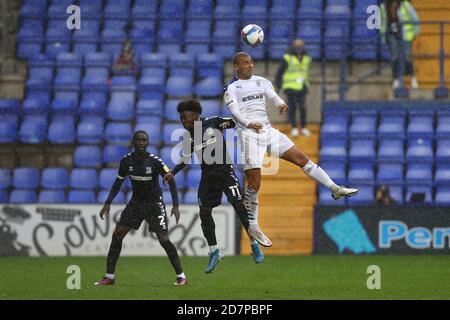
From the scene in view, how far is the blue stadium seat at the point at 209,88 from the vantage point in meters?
23.0

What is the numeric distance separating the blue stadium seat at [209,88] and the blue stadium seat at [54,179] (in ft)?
10.1

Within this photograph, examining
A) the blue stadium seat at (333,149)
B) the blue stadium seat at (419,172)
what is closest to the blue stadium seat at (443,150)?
the blue stadium seat at (419,172)

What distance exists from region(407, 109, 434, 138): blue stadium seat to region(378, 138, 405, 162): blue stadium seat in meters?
0.30

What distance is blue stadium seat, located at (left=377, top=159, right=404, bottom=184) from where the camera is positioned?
21.6 m

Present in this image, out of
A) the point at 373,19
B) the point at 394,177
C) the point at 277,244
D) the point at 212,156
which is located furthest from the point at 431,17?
the point at 212,156

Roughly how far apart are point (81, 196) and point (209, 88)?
11.1 feet

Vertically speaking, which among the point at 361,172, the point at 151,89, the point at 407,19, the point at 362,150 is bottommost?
the point at 361,172

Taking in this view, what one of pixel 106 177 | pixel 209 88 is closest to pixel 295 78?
pixel 209 88

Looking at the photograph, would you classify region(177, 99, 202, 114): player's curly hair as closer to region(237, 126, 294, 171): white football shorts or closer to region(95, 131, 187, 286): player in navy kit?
region(237, 126, 294, 171): white football shorts

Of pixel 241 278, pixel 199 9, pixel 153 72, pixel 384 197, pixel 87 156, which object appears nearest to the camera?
pixel 241 278

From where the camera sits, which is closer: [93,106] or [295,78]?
[295,78]

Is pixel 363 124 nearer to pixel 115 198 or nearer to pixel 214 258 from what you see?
pixel 115 198

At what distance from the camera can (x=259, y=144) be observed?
46.1ft
